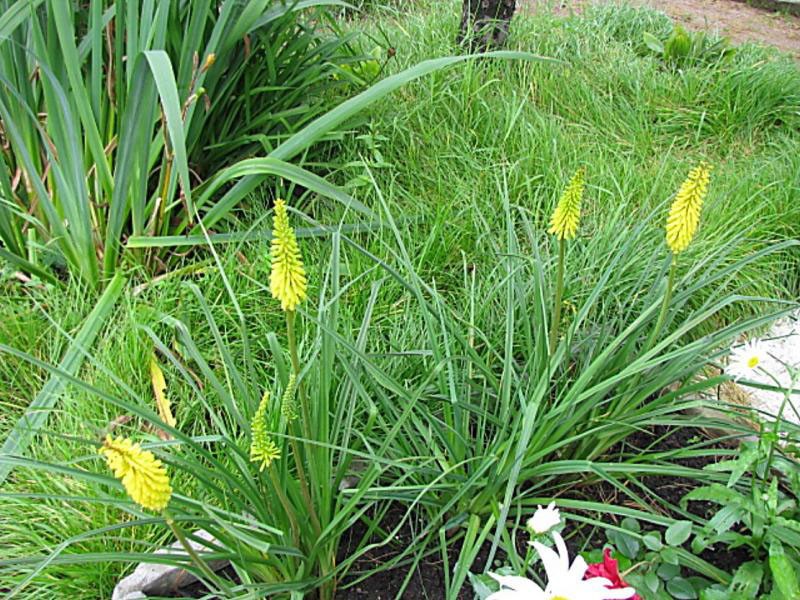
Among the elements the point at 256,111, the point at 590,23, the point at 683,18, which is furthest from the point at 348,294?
the point at 683,18

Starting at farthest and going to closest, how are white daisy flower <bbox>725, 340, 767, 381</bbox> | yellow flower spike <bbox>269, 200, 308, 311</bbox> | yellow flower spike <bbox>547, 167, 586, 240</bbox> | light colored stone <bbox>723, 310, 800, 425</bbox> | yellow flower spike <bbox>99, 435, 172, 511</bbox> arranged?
light colored stone <bbox>723, 310, 800, 425</bbox>
white daisy flower <bbox>725, 340, 767, 381</bbox>
yellow flower spike <bbox>547, 167, 586, 240</bbox>
yellow flower spike <bbox>269, 200, 308, 311</bbox>
yellow flower spike <bbox>99, 435, 172, 511</bbox>

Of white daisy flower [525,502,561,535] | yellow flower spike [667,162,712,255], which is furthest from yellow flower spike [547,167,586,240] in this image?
white daisy flower [525,502,561,535]

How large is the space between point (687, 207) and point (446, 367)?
1.94 ft

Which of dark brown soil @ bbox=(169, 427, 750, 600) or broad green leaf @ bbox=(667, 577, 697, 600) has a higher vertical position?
broad green leaf @ bbox=(667, 577, 697, 600)

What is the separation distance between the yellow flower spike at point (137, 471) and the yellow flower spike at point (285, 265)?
26 cm

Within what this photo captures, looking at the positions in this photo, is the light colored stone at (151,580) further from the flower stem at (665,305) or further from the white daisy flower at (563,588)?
the flower stem at (665,305)

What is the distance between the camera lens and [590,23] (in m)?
3.91

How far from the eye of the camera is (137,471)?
0.90 metres

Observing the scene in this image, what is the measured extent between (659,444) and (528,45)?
91.5 inches

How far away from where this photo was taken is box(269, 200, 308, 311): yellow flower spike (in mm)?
981

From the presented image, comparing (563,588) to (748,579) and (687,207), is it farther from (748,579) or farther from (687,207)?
(687,207)

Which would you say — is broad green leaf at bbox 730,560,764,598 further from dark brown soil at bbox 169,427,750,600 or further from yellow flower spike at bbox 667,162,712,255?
yellow flower spike at bbox 667,162,712,255

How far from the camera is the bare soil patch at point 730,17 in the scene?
14.6 ft

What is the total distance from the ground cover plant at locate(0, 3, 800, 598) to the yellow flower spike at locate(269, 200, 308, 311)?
0.01 m
